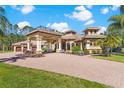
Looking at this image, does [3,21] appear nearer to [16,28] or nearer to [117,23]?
[117,23]

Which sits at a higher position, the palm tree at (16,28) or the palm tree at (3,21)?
the palm tree at (16,28)

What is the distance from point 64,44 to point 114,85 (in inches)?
1276

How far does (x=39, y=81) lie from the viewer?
11.3 m

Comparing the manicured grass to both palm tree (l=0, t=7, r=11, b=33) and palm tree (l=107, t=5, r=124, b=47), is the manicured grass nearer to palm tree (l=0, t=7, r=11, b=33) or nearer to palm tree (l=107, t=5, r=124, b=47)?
palm tree (l=0, t=7, r=11, b=33)

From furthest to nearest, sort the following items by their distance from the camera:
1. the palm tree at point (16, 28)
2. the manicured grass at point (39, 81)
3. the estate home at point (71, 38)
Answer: the palm tree at point (16, 28), the estate home at point (71, 38), the manicured grass at point (39, 81)

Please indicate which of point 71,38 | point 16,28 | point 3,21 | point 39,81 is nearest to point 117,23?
point 71,38

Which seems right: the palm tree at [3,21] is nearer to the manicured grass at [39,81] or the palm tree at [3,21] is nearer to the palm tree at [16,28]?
the manicured grass at [39,81]

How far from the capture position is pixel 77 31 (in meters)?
42.6

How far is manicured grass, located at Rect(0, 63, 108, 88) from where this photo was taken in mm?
10641

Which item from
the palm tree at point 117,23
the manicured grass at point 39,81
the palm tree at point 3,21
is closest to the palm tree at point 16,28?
the palm tree at point 117,23

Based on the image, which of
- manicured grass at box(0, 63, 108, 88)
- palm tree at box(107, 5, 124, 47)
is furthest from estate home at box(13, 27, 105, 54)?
manicured grass at box(0, 63, 108, 88)

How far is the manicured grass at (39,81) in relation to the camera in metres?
10.6

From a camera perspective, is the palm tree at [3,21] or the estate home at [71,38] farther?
the estate home at [71,38]
